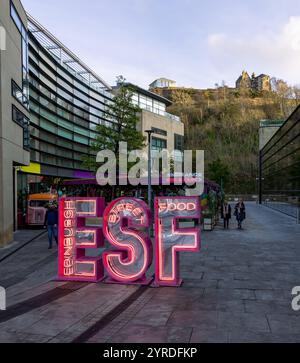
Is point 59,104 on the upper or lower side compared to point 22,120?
upper

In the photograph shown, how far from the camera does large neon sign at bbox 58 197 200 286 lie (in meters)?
9.52

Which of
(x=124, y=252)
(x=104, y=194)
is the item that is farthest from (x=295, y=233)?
(x=104, y=194)

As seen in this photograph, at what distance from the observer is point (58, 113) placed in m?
52.6

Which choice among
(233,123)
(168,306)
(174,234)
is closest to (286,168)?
(174,234)

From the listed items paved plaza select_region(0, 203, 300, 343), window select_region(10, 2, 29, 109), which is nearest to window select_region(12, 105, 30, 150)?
window select_region(10, 2, 29, 109)

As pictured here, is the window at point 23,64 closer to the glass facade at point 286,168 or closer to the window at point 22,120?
the window at point 22,120

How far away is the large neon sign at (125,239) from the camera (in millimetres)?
9523

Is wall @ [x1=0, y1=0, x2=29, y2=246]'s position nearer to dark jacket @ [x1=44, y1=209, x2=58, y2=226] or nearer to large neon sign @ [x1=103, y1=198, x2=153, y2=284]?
dark jacket @ [x1=44, y1=209, x2=58, y2=226]

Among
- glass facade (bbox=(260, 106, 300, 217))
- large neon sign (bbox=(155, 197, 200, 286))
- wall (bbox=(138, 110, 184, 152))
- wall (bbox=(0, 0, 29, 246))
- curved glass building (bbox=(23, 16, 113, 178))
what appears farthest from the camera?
wall (bbox=(138, 110, 184, 152))

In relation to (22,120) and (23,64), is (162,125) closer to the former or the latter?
(23,64)

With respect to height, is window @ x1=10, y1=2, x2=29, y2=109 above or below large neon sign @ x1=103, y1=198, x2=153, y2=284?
above

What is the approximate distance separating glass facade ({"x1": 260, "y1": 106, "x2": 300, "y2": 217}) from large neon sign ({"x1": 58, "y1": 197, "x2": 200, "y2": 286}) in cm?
2188

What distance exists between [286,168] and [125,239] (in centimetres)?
3058
